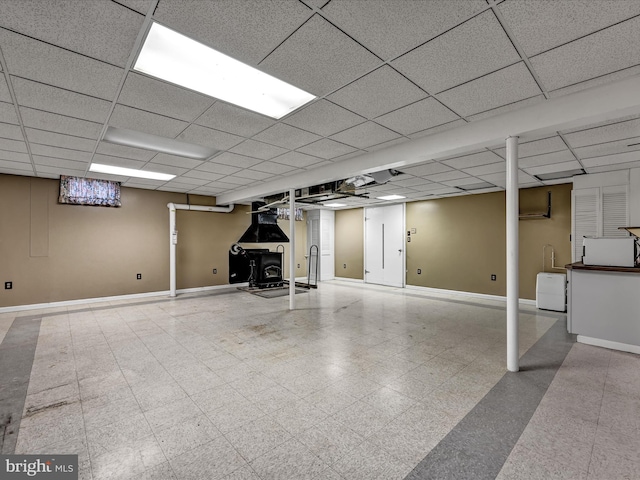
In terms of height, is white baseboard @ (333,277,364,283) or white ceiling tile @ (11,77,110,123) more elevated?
white ceiling tile @ (11,77,110,123)

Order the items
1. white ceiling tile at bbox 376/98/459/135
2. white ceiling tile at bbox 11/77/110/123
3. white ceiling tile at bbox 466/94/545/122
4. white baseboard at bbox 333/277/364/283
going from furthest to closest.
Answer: white baseboard at bbox 333/277/364/283
white ceiling tile at bbox 376/98/459/135
white ceiling tile at bbox 466/94/545/122
white ceiling tile at bbox 11/77/110/123

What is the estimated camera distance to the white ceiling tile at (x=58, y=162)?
4.43m

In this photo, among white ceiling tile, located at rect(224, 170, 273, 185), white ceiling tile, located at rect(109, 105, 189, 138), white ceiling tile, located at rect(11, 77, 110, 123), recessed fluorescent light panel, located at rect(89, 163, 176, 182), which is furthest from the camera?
white ceiling tile, located at rect(224, 170, 273, 185)

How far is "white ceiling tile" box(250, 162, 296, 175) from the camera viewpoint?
15.6 feet

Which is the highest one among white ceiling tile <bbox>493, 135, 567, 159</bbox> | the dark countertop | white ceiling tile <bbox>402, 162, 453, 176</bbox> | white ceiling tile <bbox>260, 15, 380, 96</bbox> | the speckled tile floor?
white ceiling tile <bbox>260, 15, 380, 96</bbox>

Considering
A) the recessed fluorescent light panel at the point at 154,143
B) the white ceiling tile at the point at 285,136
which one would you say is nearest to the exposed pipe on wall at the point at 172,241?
the recessed fluorescent light panel at the point at 154,143

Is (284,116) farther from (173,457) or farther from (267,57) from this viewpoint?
(173,457)

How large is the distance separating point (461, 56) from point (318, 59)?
981 millimetres

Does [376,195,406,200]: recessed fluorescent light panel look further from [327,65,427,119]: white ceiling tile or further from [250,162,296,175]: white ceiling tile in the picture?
[327,65,427,119]: white ceiling tile

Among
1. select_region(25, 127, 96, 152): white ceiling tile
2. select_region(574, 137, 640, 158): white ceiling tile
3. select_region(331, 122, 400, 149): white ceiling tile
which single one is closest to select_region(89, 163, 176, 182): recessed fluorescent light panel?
select_region(25, 127, 96, 152): white ceiling tile

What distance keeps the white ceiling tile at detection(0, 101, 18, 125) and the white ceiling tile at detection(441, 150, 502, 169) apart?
487 cm

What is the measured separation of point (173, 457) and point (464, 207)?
7223 mm

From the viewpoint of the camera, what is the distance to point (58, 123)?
3.12 meters

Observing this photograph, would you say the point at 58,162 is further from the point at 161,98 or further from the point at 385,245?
the point at 385,245
